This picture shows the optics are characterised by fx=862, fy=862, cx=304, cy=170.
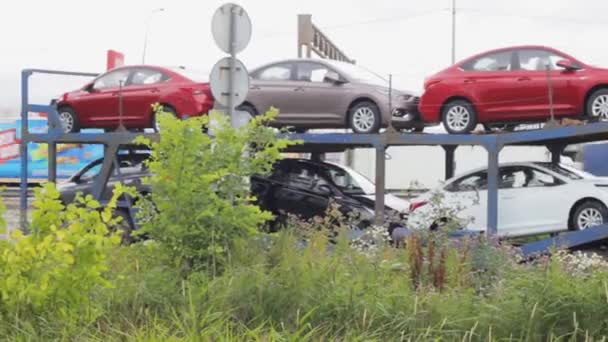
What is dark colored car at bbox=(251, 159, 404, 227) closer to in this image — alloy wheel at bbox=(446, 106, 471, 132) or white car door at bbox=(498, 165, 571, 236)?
alloy wheel at bbox=(446, 106, 471, 132)

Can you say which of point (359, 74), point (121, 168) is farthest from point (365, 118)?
point (121, 168)

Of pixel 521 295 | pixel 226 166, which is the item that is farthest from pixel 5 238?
pixel 521 295

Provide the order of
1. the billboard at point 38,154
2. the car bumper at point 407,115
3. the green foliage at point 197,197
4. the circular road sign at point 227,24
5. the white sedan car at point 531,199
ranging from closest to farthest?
the green foliage at point 197,197 < the circular road sign at point 227,24 < the white sedan car at point 531,199 < the car bumper at point 407,115 < the billboard at point 38,154

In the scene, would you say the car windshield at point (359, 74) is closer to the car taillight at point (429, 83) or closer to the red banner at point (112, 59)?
Answer: the car taillight at point (429, 83)

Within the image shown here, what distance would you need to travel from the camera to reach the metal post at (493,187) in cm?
1155

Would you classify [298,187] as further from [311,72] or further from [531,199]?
[531,199]

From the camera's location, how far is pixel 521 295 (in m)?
5.49

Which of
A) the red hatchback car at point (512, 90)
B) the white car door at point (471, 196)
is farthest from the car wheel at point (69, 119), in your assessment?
the white car door at point (471, 196)

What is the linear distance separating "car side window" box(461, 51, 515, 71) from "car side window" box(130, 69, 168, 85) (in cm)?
482

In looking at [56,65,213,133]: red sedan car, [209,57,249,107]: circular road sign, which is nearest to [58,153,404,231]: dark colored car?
[56,65,213,133]: red sedan car

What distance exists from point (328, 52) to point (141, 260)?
24.4 m

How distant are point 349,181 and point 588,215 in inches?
161

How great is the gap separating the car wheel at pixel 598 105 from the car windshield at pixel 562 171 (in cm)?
81

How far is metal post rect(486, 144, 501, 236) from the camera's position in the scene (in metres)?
11.6
